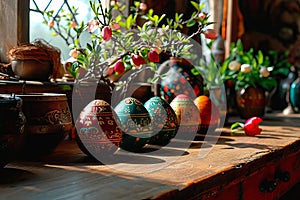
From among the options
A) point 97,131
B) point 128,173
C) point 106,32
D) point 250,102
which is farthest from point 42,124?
point 250,102

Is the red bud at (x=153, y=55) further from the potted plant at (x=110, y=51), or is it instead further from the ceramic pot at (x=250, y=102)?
the ceramic pot at (x=250, y=102)

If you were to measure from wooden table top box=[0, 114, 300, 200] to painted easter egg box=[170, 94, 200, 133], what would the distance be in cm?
7

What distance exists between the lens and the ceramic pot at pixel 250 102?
72.1 inches

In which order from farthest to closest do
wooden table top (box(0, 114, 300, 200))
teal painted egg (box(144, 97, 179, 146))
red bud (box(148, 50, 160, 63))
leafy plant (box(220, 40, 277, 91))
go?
leafy plant (box(220, 40, 277, 91)) < red bud (box(148, 50, 160, 63)) < teal painted egg (box(144, 97, 179, 146)) < wooden table top (box(0, 114, 300, 200))

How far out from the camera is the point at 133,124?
0.94 metres

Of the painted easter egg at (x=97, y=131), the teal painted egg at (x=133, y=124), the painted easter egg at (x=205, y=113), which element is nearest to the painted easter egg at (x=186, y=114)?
the painted easter egg at (x=205, y=113)

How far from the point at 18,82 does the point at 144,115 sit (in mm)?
345

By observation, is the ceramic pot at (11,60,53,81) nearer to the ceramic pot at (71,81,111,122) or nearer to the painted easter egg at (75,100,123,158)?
the ceramic pot at (71,81,111,122)

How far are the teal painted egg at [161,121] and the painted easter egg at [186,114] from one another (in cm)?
8

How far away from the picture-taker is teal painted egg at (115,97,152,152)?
932 millimetres

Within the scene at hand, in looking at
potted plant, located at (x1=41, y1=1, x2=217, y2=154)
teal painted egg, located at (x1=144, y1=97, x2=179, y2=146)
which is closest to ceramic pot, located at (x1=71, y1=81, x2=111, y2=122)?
potted plant, located at (x1=41, y1=1, x2=217, y2=154)

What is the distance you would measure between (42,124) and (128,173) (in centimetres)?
22

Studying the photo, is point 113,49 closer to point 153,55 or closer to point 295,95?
point 153,55

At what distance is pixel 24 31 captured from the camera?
127 centimetres
